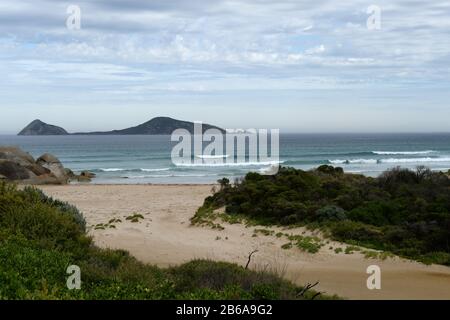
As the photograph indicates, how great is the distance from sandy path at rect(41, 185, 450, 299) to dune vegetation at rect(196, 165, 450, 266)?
25.2 inches

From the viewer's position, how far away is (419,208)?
14.7 meters

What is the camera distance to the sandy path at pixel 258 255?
10.6m

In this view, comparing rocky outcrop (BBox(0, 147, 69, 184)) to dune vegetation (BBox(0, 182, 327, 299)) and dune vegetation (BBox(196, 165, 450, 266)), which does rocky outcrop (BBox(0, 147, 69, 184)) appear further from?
dune vegetation (BBox(0, 182, 327, 299))

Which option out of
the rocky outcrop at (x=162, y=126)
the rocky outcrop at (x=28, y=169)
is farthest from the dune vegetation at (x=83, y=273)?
the rocky outcrop at (x=162, y=126)

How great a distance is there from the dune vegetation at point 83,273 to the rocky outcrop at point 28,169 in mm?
29584

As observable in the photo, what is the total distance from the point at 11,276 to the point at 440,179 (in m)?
14.7

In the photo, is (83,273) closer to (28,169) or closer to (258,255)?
(258,255)

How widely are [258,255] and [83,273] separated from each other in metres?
A: 6.48

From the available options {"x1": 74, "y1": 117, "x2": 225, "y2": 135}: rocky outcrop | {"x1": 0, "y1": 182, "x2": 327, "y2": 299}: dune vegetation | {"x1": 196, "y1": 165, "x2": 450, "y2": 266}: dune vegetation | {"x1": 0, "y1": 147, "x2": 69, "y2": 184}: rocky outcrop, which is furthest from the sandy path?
{"x1": 74, "y1": 117, "x2": 225, "y2": 135}: rocky outcrop

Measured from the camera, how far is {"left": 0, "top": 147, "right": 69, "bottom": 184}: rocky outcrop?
129 ft

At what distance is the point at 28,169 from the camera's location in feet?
135
